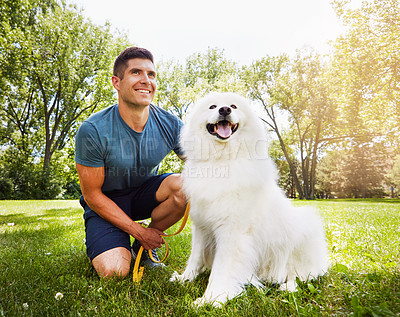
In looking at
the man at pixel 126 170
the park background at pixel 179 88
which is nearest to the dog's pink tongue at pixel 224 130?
the man at pixel 126 170

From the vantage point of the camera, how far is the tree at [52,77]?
1595cm

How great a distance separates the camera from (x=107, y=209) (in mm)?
2430

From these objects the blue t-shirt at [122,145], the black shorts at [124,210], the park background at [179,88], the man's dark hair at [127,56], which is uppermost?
the park background at [179,88]

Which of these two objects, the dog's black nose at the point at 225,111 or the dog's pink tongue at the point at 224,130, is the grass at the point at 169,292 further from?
the dog's black nose at the point at 225,111

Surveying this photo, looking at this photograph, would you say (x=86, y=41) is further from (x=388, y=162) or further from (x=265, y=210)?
(x=388, y=162)

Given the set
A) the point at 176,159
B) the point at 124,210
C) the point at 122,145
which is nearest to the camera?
the point at 122,145

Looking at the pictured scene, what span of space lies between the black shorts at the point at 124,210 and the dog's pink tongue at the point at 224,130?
0.97m

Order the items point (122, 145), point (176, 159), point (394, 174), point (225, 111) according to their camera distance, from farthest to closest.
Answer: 1. point (394, 174)
2. point (176, 159)
3. point (122, 145)
4. point (225, 111)

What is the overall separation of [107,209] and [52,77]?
18.6m

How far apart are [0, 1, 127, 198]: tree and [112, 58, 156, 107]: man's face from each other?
13.9m

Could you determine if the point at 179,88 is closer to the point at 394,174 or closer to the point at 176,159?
the point at 176,159

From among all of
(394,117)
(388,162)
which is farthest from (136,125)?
(388,162)

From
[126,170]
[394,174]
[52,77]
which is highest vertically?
[52,77]

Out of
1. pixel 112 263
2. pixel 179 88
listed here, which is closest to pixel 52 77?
pixel 179 88
